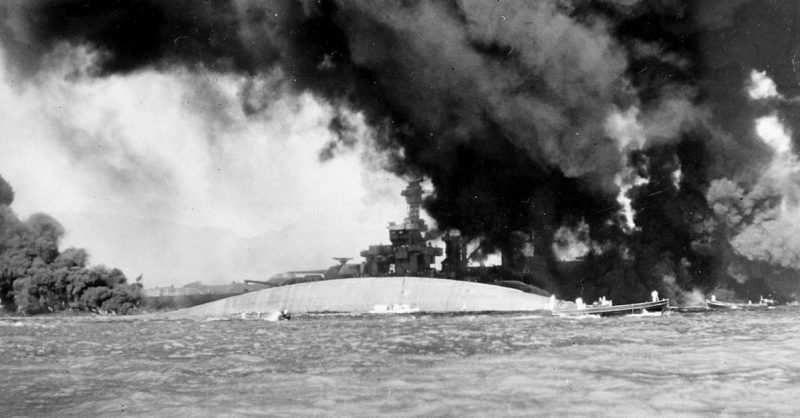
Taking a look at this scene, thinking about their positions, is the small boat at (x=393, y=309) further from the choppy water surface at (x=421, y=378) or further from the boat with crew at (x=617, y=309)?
the choppy water surface at (x=421, y=378)

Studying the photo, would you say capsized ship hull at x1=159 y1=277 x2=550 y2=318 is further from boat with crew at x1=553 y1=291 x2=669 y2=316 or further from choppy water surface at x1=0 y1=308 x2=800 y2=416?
choppy water surface at x1=0 y1=308 x2=800 y2=416

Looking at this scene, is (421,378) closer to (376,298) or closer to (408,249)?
(376,298)

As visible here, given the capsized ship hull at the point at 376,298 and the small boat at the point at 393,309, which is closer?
the capsized ship hull at the point at 376,298

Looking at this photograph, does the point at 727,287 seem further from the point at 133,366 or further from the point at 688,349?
the point at 133,366

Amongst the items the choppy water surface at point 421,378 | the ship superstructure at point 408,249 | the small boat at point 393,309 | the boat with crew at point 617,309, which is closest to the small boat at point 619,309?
the boat with crew at point 617,309

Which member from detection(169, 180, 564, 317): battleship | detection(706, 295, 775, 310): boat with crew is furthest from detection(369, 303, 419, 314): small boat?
detection(706, 295, 775, 310): boat with crew

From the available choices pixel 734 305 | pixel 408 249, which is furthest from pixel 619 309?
pixel 408 249

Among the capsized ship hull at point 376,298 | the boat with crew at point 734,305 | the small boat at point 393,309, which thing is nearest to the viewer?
the boat with crew at point 734,305
